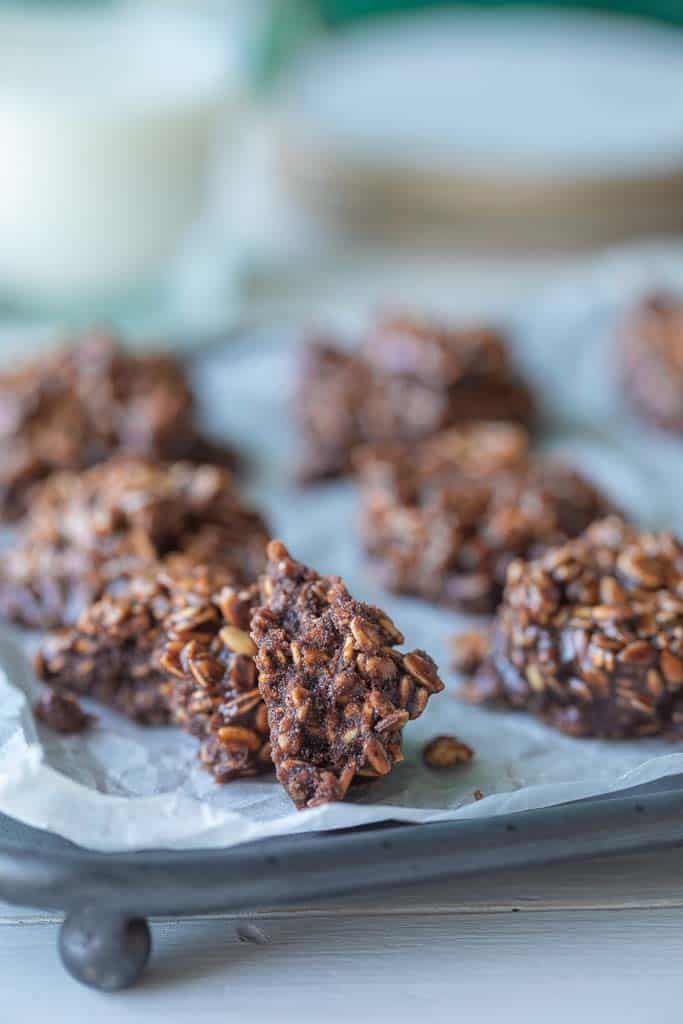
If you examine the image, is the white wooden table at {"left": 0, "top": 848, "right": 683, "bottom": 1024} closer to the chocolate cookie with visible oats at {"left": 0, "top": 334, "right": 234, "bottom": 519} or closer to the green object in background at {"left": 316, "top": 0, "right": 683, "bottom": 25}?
the chocolate cookie with visible oats at {"left": 0, "top": 334, "right": 234, "bottom": 519}

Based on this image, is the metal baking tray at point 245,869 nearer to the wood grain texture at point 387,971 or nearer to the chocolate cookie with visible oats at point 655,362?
the wood grain texture at point 387,971

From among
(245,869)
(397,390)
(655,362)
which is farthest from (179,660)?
(655,362)

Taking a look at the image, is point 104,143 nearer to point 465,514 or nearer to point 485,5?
point 465,514

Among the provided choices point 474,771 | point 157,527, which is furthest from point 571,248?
point 474,771

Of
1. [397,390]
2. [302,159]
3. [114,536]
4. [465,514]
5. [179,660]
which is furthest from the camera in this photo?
[302,159]

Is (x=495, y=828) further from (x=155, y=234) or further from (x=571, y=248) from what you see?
(x=571, y=248)

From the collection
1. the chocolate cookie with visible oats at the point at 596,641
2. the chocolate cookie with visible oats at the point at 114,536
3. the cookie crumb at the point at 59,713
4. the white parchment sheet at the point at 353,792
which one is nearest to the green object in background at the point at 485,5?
the white parchment sheet at the point at 353,792
